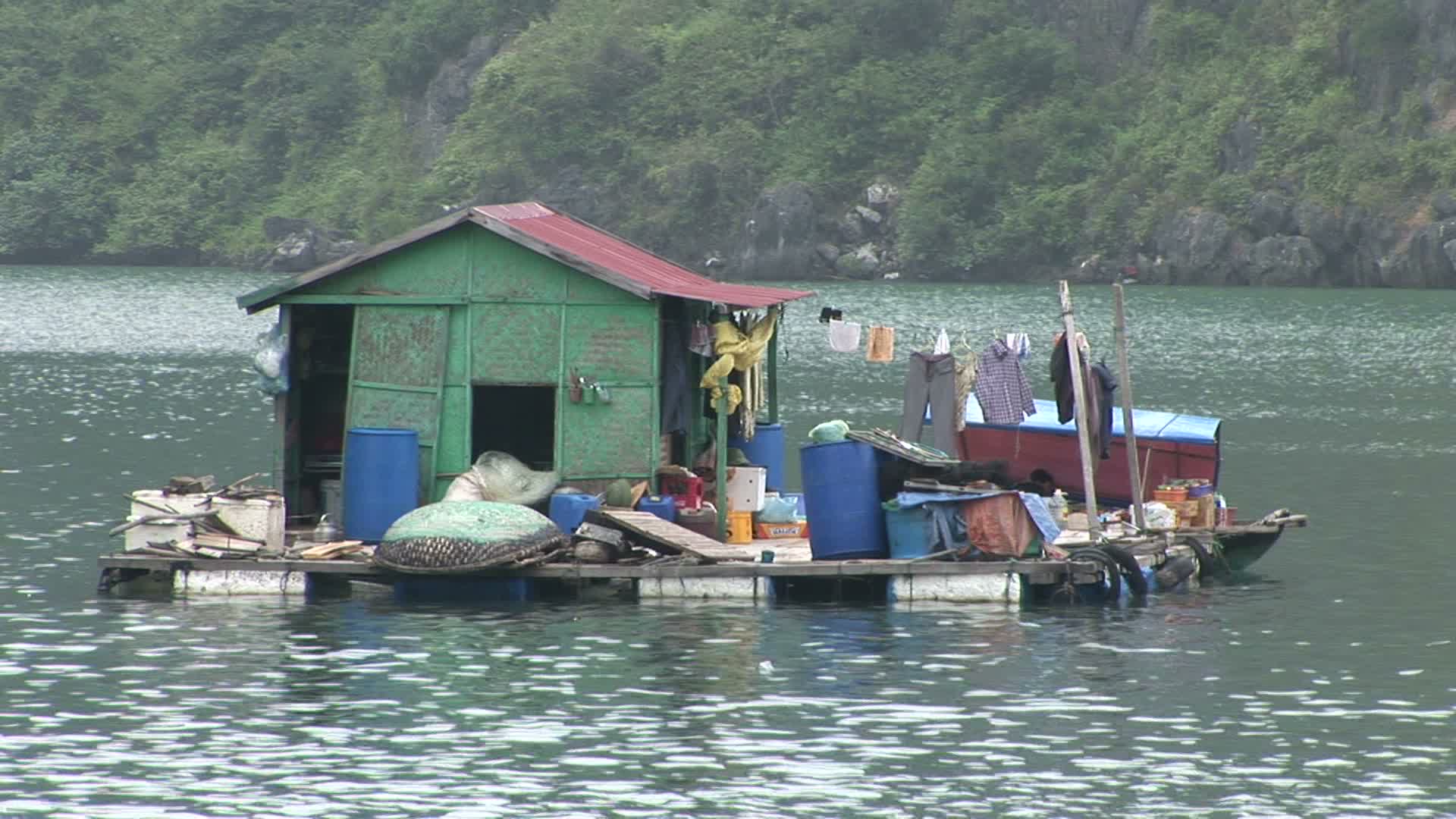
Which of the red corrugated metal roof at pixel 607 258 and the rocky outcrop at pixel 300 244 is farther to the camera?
the rocky outcrop at pixel 300 244

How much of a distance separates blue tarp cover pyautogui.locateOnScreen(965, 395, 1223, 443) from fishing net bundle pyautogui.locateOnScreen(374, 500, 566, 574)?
7.59m

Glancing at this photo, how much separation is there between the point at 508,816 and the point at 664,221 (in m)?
112

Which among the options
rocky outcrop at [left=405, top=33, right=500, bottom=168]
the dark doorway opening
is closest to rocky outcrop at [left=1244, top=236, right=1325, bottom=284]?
rocky outcrop at [left=405, top=33, right=500, bottom=168]

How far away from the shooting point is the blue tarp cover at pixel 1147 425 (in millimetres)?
30141

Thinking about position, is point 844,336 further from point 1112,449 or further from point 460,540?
point 460,540

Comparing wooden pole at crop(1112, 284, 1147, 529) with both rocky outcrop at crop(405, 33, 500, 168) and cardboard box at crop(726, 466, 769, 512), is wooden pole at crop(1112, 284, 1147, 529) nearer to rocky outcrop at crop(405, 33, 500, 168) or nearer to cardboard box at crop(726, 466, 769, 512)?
cardboard box at crop(726, 466, 769, 512)

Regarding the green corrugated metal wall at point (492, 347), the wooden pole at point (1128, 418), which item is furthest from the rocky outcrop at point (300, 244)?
the wooden pole at point (1128, 418)

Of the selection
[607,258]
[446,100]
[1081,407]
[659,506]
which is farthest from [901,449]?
[446,100]

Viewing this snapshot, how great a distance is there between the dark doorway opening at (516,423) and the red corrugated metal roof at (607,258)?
197 centimetres

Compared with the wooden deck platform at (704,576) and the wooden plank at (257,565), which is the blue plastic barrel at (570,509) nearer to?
the wooden deck platform at (704,576)

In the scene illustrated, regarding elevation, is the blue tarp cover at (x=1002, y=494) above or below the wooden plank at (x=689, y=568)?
above

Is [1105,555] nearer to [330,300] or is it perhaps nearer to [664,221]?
[330,300]

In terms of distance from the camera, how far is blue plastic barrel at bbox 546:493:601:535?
25.7 meters

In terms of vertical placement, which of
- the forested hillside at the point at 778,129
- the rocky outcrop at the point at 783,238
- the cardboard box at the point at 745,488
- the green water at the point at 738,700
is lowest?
the green water at the point at 738,700
